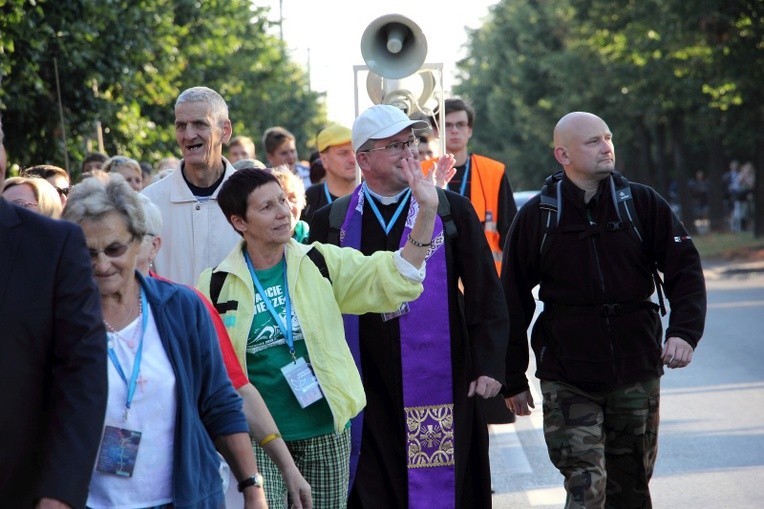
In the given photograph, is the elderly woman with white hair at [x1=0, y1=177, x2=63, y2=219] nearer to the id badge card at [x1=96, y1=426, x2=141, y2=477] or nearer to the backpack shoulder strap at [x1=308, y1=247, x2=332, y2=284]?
the backpack shoulder strap at [x1=308, y1=247, x2=332, y2=284]

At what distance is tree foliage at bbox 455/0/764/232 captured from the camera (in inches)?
1236

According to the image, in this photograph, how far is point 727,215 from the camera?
2180 inches

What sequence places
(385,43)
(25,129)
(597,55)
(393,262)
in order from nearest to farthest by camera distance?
(393,262), (385,43), (25,129), (597,55)

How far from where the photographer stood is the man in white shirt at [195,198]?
6836 mm

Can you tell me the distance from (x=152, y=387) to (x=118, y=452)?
0.20 m

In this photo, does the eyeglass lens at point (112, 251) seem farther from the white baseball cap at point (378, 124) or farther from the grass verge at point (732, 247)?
the grass verge at point (732, 247)

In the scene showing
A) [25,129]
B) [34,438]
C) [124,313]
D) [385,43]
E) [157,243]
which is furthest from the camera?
[25,129]

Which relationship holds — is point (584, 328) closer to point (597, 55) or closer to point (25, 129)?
point (25, 129)

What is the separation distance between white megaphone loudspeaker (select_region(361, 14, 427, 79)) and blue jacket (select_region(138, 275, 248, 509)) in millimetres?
6436

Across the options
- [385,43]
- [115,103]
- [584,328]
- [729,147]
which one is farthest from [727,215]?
[584,328]

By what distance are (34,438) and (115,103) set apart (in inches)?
500

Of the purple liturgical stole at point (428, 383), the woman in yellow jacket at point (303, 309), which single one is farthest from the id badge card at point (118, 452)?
the purple liturgical stole at point (428, 383)

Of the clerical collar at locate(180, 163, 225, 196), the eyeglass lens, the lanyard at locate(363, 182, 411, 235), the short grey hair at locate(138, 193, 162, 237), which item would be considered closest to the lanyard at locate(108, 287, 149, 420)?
the eyeglass lens

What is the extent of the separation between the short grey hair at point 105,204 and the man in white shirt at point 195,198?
2.35m
